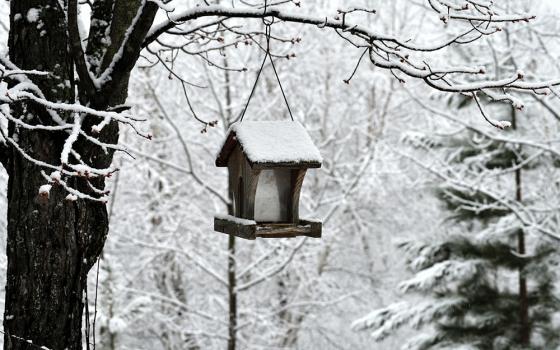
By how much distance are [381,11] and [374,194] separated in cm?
493

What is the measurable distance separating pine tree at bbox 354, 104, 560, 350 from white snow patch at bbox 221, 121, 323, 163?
5.90 metres

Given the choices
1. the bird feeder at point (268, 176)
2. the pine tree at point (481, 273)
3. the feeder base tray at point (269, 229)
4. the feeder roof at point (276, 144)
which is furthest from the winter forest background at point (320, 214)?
the feeder roof at point (276, 144)

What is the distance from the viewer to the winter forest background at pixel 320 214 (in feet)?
27.3

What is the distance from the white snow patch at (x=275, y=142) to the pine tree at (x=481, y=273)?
590 centimetres

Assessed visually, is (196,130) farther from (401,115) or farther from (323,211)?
(401,115)

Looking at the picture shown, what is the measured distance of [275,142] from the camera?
2855 mm

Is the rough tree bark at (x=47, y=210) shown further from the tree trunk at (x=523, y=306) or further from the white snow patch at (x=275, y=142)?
the tree trunk at (x=523, y=306)

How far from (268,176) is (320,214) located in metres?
9.99

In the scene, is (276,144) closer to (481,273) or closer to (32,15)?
(32,15)

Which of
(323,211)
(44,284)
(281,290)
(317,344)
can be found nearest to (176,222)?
(281,290)

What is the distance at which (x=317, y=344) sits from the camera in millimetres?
14094

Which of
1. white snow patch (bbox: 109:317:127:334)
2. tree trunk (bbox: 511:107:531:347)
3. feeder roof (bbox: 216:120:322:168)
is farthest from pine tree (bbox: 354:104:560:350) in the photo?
feeder roof (bbox: 216:120:322:168)

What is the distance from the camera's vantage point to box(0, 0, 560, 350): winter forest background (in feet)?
27.3


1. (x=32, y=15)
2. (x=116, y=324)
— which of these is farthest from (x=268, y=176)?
(x=116, y=324)
